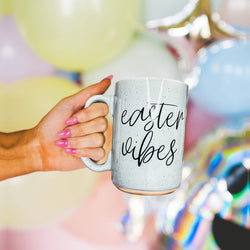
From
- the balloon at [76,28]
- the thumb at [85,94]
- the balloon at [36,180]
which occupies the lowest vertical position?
the balloon at [36,180]

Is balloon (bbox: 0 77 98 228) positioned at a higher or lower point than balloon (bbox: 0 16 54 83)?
lower

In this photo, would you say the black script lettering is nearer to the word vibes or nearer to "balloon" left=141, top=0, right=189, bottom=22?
the word vibes

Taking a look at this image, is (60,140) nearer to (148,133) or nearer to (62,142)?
(62,142)

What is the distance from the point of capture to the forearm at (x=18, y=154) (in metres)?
0.60

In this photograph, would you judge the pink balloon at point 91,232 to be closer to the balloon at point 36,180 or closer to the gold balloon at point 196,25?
the balloon at point 36,180

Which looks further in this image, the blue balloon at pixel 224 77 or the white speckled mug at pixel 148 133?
the blue balloon at pixel 224 77

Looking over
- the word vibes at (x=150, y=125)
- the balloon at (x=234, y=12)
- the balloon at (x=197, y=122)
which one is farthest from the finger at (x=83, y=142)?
the balloon at (x=234, y=12)

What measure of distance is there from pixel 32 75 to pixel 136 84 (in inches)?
10.5

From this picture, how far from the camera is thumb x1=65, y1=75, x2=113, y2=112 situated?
59cm

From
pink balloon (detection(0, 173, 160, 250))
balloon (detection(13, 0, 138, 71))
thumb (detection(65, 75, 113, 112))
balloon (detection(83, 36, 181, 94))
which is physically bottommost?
pink balloon (detection(0, 173, 160, 250))

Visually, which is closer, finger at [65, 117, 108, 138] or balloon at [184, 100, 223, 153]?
finger at [65, 117, 108, 138]

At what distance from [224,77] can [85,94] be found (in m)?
0.28

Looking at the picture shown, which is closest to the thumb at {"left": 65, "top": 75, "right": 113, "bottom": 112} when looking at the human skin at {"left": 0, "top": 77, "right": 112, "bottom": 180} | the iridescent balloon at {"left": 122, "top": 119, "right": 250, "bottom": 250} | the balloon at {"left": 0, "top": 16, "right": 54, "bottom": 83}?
the human skin at {"left": 0, "top": 77, "right": 112, "bottom": 180}

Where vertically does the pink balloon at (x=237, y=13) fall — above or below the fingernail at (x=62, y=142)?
above
